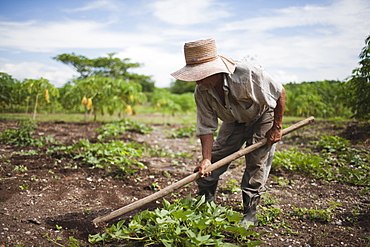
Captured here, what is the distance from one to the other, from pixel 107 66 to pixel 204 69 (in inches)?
1255

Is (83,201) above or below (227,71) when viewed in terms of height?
below

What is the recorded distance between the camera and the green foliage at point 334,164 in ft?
13.6

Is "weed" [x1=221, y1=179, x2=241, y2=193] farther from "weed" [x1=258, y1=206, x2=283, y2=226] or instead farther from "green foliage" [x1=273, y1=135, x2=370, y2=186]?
"green foliage" [x1=273, y1=135, x2=370, y2=186]

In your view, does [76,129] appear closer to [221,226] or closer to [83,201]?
[83,201]

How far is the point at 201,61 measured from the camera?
7.90 feet

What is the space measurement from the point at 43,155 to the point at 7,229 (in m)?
2.30

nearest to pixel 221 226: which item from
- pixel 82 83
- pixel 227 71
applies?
pixel 227 71

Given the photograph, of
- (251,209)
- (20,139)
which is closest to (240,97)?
(251,209)

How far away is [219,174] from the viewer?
2.97 meters

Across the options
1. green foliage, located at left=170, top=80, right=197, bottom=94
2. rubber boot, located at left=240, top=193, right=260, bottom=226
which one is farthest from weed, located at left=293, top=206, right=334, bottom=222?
green foliage, located at left=170, top=80, right=197, bottom=94

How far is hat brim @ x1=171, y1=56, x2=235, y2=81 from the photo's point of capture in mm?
2307

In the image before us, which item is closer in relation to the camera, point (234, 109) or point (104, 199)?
point (234, 109)

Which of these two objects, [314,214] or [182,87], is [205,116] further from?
[182,87]

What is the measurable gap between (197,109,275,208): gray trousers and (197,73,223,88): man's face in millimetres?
597
